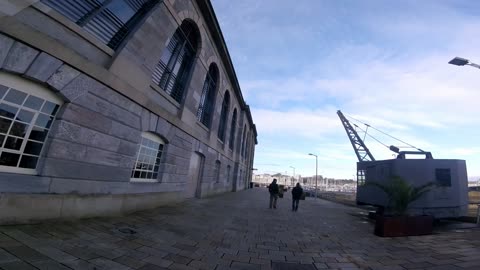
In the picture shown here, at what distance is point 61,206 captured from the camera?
5.62 metres

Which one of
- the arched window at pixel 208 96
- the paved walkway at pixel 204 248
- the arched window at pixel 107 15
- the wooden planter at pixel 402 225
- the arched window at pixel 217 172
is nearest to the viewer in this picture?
the paved walkway at pixel 204 248

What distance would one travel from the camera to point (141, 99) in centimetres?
823

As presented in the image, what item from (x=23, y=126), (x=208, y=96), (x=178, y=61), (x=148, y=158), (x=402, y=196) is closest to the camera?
(x=23, y=126)

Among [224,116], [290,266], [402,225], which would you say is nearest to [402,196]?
[402,225]

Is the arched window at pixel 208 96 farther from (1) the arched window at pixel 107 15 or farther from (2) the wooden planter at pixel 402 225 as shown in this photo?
(2) the wooden planter at pixel 402 225

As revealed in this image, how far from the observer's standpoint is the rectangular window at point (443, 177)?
36.7 feet

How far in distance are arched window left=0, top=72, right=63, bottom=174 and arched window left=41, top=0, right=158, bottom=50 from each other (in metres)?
2.23

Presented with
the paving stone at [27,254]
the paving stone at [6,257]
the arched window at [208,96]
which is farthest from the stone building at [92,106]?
the arched window at [208,96]

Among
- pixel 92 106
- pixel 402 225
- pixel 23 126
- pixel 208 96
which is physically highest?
pixel 208 96

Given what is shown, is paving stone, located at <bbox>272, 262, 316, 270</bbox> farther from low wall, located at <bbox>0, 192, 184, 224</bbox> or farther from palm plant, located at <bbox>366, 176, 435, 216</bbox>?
palm plant, located at <bbox>366, 176, 435, 216</bbox>

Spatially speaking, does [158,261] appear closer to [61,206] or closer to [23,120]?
[61,206]

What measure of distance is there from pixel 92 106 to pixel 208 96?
10.8 metres

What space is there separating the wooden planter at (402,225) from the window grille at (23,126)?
9.55 meters

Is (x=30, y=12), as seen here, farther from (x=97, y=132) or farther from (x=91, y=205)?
(x=91, y=205)
